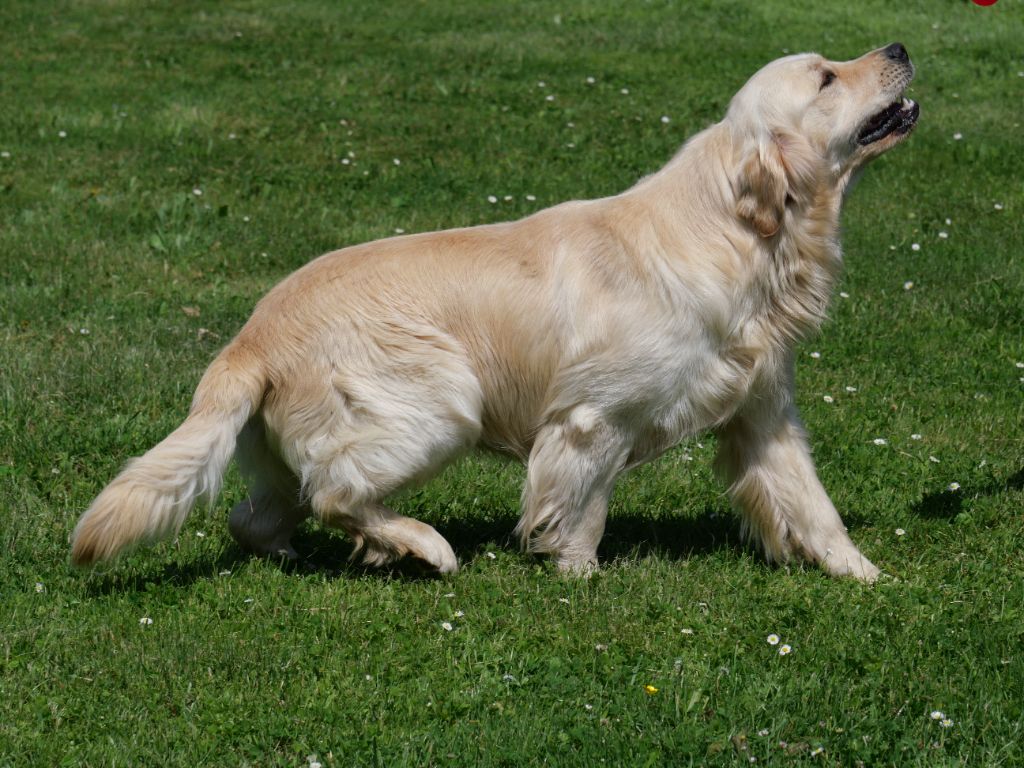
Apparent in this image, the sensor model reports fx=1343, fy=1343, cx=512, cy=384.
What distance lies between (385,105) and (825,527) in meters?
7.95

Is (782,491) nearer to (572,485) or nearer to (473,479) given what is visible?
(572,485)

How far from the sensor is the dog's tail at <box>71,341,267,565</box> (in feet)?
14.6

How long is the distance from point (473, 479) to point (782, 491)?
1.50 meters

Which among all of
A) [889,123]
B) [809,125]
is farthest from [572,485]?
[889,123]

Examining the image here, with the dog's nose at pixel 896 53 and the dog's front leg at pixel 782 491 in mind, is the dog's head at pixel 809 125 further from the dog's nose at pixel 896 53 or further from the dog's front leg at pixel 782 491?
the dog's front leg at pixel 782 491

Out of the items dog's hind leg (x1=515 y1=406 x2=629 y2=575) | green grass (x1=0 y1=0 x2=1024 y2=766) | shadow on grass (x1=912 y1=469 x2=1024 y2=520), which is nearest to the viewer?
green grass (x1=0 y1=0 x2=1024 y2=766)

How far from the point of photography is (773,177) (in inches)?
183

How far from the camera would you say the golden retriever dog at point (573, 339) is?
4.69 metres

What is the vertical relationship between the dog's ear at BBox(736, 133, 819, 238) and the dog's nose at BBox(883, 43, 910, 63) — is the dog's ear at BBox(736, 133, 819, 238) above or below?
below

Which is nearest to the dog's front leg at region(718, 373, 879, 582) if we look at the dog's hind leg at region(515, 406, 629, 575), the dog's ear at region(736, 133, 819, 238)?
the dog's hind leg at region(515, 406, 629, 575)

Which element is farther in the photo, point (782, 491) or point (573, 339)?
point (782, 491)

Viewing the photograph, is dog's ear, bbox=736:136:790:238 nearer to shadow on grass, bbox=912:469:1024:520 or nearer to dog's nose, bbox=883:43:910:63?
dog's nose, bbox=883:43:910:63

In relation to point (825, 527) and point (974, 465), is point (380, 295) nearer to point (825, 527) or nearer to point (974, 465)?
point (825, 527)

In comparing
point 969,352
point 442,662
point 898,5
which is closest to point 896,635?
point 442,662
